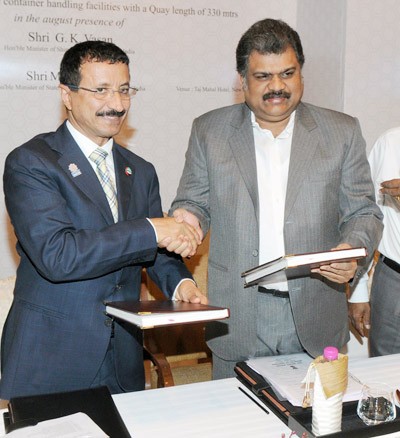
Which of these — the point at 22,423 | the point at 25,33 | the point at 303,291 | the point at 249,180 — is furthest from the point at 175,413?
the point at 25,33

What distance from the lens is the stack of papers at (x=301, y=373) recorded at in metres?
2.07

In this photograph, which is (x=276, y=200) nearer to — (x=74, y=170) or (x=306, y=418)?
(x=74, y=170)

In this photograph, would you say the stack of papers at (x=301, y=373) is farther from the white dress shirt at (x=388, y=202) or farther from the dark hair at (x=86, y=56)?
the dark hair at (x=86, y=56)

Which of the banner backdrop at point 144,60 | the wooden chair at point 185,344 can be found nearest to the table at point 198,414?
the wooden chair at point 185,344

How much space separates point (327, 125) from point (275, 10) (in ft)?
8.16

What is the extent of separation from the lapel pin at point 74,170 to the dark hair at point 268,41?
84 centimetres

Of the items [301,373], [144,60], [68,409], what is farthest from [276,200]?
[144,60]

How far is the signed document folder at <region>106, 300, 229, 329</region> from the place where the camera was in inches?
76.2

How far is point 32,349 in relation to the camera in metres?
2.36

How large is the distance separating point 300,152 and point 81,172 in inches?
35.9

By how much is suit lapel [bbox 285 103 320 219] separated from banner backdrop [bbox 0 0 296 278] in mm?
2083

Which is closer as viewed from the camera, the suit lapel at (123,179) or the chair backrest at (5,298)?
the suit lapel at (123,179)

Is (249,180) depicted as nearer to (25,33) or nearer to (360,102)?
(25,33)

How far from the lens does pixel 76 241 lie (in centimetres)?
225
